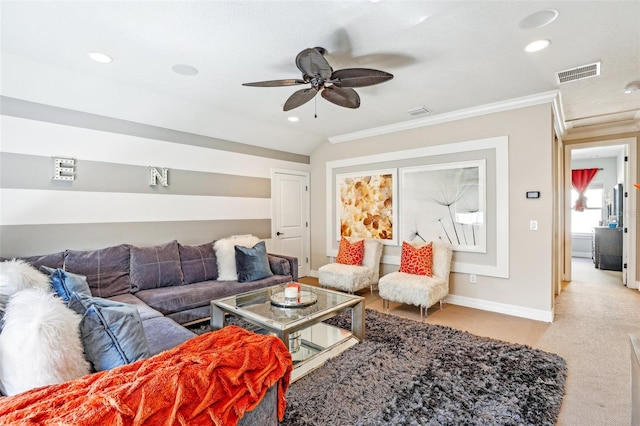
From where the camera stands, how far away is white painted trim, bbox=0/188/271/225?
2.97m

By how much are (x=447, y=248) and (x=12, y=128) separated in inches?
192

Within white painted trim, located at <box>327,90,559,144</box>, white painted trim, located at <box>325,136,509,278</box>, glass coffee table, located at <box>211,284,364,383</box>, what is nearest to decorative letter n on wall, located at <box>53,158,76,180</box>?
glass coffee table, located at <box>211,284,364,383</box>

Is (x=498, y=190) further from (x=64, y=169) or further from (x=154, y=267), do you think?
(x=64, y=169)

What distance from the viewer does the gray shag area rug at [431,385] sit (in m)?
1.88

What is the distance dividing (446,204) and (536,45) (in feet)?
7.10

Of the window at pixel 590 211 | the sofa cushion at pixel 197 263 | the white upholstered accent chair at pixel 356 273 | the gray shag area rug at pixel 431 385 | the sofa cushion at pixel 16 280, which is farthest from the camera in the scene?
the window at pixel 590 211

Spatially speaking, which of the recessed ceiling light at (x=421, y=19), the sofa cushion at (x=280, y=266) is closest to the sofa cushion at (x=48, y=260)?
the sofa cushion at (x=280, y=266)

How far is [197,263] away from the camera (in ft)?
12.3

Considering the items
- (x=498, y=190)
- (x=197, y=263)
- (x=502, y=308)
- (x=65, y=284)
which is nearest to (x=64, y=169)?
(x=65, y=284)

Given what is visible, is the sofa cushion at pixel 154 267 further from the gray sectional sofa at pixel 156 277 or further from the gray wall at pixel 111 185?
the gray wall at pixel 111 185

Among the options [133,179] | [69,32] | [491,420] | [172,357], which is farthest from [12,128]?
[491,420]

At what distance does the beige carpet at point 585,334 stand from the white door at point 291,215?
1.55m

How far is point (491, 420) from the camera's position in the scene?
184 centimetres

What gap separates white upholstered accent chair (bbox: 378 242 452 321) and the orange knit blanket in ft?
8.91
